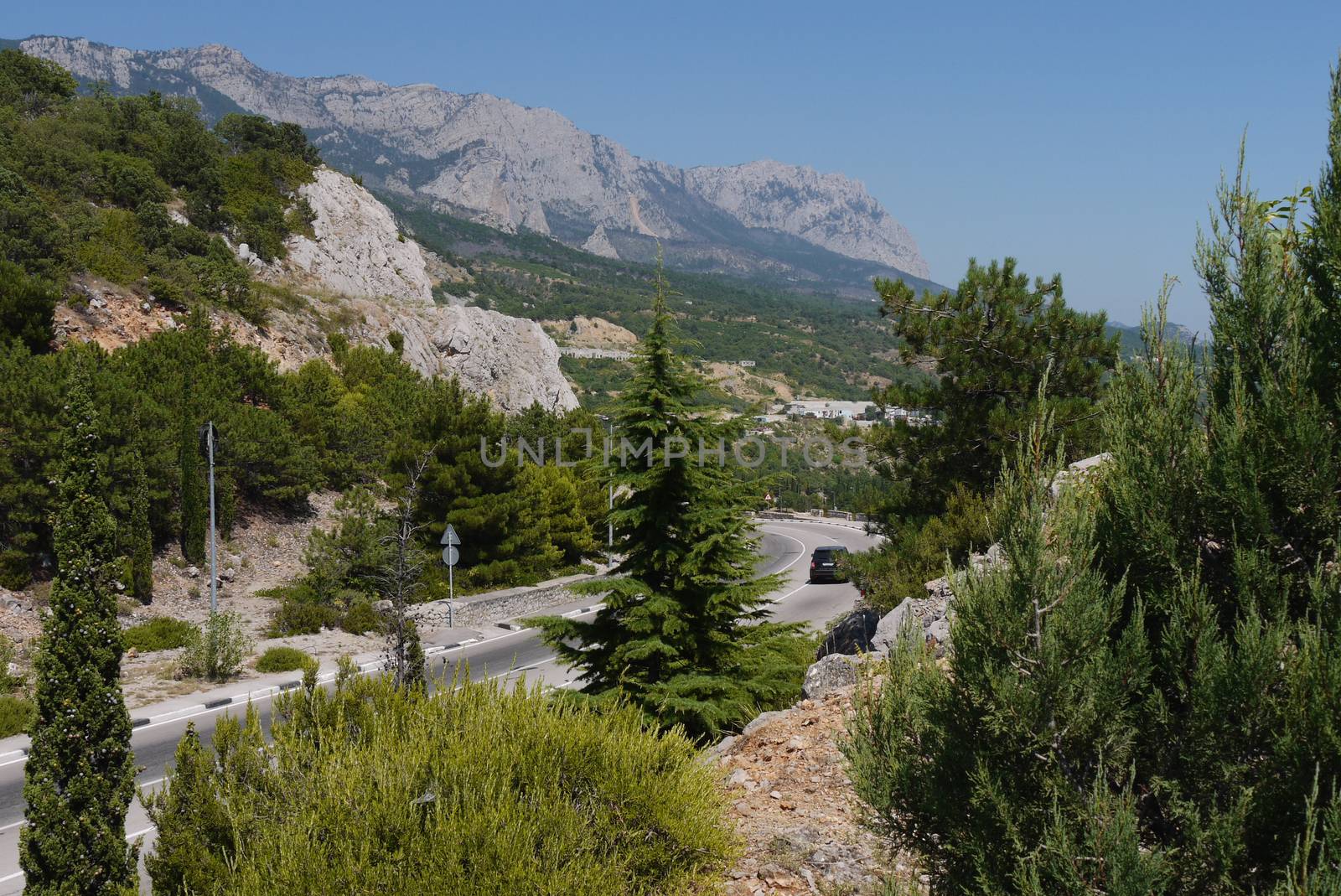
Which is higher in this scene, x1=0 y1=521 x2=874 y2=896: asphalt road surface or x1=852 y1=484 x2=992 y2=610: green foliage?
x1=852 y1=484 x2=992 y2=610: green foliage

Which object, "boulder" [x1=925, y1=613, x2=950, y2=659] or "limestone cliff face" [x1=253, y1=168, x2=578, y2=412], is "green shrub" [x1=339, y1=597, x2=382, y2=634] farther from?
"limestone cliff face" [x1=253, y1=168, x2=578, y2=412]

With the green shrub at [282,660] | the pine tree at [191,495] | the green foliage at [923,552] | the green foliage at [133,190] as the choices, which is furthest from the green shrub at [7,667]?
the green foliage at [133,190]

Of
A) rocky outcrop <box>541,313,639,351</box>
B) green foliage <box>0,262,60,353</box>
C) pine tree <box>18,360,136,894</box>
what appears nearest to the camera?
Answer: pine tree <box>18,360,136,894</box>

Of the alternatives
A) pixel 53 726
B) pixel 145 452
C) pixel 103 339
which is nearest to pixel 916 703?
pixel 53 726

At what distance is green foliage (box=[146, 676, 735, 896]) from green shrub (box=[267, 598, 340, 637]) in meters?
15.0

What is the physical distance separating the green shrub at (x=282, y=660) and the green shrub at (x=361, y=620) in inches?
121

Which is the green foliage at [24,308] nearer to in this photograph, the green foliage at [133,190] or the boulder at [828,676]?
Result: the green foliage at [133,190]

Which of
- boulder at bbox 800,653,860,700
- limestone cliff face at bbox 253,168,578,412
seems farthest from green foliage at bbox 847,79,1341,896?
limestone cliff face at bbox 253,168,578,412

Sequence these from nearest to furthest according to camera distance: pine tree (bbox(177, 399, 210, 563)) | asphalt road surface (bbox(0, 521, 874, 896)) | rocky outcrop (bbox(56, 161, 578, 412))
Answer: asphalt road surface (bbox(0, 521, 874, 896)) < pine tree (bbox(177, 399, 210, 563)) < rocky outcrop (bbox(56, 161, 578, 412))

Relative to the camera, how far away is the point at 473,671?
18500 millimetres

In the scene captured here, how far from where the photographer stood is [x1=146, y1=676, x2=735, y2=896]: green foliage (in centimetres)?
474

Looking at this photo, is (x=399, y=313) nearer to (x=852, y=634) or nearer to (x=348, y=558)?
(x=348, y=558)

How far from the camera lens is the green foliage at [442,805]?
15.5ft

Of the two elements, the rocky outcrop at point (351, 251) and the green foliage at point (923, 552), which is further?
the rocky outcrop at point (351, 251)
